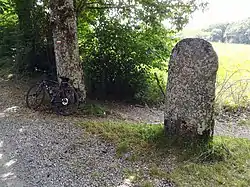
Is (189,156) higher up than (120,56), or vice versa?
(120,56)

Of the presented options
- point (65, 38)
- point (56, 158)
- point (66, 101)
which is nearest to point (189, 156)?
point (56, 158)

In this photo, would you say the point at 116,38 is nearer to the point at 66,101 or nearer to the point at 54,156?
the point at 66,101

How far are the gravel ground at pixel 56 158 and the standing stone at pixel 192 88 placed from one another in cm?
56

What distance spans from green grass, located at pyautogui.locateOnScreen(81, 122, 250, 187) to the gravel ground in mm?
125

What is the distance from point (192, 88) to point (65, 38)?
3.04m

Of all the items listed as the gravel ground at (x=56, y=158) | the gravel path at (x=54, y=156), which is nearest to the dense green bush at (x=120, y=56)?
the gravel path at (x=54, y=156)

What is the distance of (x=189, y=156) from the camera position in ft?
12.3

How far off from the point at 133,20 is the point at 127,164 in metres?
4.37

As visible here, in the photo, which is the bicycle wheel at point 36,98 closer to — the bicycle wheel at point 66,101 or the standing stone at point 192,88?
the bicycle wheel at point 66,101

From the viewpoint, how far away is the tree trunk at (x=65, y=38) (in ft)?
19.0

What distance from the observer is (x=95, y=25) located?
749 centimetres

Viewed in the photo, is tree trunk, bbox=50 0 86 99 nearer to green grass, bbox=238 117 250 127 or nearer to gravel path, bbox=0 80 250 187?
gravel path, bbox=0 80 250 187

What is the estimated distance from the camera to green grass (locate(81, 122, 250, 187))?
333cm

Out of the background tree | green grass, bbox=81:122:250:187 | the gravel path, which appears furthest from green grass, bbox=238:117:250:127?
the gravel path
